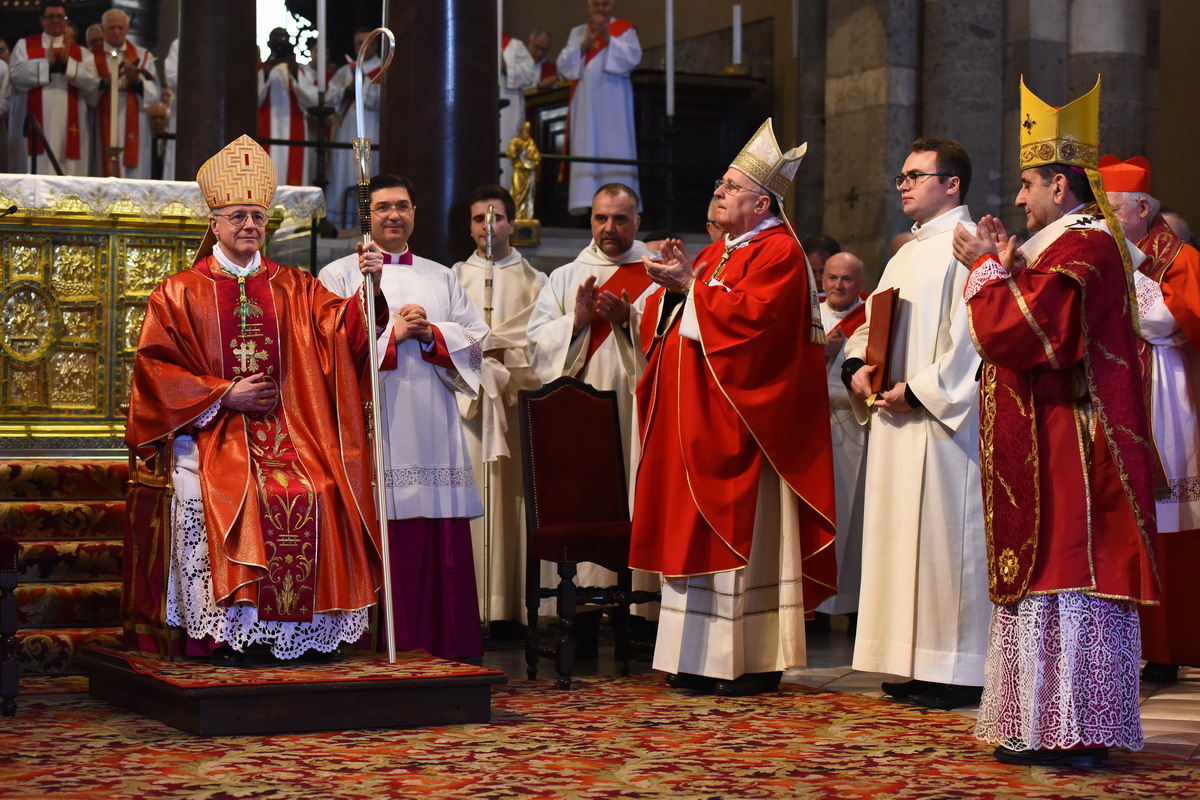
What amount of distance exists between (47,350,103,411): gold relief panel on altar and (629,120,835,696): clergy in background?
2.96 m

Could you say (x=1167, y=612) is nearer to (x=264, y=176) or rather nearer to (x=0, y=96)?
(x=264, y=176)

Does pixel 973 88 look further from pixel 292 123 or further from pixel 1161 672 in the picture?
pixel 292 123

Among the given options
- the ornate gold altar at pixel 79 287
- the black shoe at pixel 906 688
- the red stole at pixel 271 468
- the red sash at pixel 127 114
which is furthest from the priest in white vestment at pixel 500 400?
the red sash at pixel 127 114

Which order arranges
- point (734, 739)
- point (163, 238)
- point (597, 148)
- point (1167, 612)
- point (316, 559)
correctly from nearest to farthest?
point (734, 739)
point (316, 559)
point (1167, 612)
point (163, 238)
point (597, 148)

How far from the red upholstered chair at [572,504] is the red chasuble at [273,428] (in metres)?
0.82

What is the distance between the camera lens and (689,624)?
5.73 m

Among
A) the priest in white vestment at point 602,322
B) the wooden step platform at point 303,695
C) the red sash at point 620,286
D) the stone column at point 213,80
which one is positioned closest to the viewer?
the wooden step platform at point 303,695

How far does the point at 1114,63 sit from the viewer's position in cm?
902

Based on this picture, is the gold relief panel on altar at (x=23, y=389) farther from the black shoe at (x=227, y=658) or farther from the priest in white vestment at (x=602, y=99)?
the priest in white vestment at (x=602, y=99)

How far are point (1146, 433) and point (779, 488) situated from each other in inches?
63.5

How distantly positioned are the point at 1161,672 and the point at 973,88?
164 inches

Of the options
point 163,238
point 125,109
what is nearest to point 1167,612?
point 163,238

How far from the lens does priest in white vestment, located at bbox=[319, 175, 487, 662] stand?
6.17 metres

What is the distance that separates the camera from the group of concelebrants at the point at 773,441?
14.5 feet
